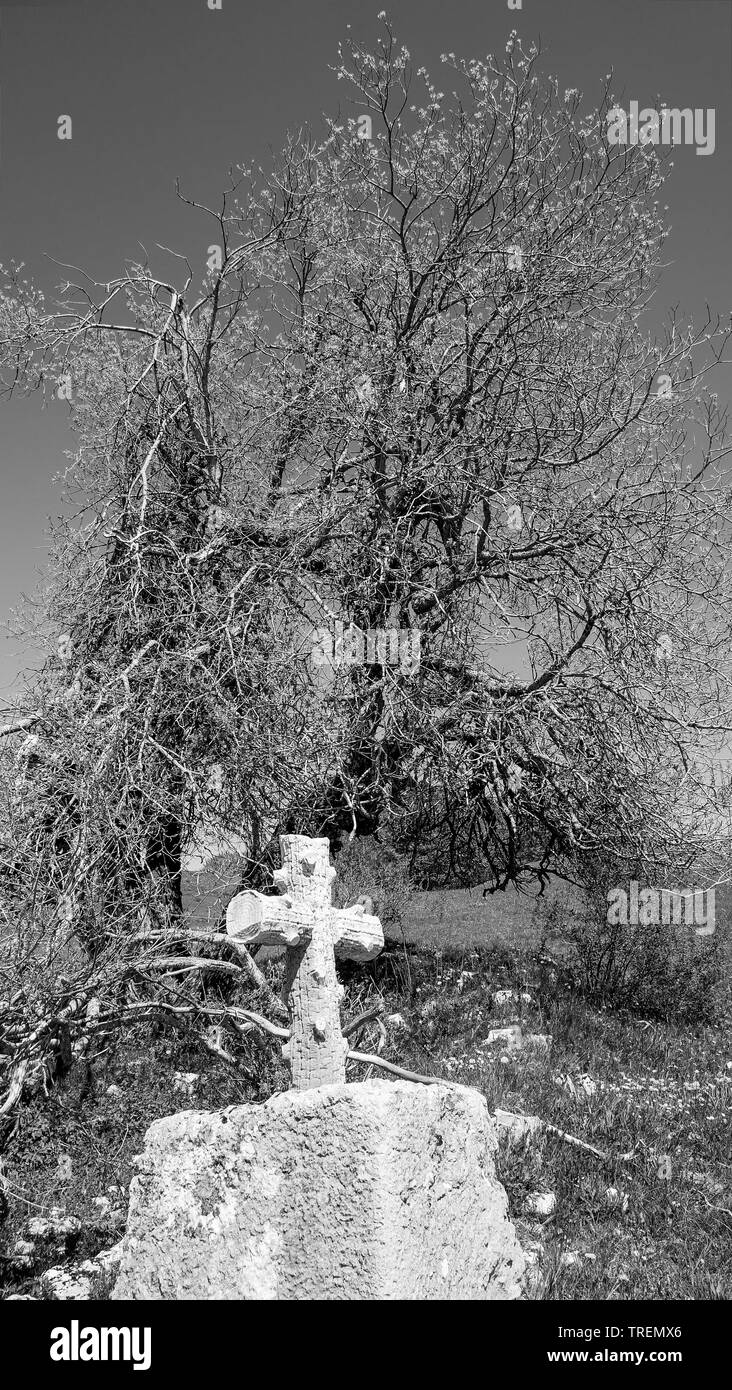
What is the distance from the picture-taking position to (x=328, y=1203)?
3.24 metres

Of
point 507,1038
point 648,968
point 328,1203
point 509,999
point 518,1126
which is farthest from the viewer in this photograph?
point 648,968

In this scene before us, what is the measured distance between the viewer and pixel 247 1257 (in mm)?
3346

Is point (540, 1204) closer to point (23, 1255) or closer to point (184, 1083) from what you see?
point (23, 1255)

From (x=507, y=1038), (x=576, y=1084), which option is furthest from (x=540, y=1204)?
(x=507, y=1038)

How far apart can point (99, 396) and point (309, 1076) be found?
24.3 feet

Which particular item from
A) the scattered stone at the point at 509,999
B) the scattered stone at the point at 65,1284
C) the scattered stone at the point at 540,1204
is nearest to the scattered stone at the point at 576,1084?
the scattered stone at the point at 540,1204

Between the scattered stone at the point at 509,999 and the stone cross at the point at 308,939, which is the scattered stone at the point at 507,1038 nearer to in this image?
the scattered stone at the point at 509,999

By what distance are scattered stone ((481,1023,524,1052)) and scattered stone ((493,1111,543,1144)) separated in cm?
209

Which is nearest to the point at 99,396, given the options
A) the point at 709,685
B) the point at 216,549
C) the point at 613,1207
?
the point at 216,549

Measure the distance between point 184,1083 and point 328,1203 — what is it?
3351 millimetres

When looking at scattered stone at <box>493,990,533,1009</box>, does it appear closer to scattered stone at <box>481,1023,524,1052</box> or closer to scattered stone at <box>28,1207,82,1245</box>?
scattered stone at <box>481,1023,524,1052</box>

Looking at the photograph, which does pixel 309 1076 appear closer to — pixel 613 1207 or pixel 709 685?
pixel 613 1207

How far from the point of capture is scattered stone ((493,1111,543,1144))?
5.31 metres

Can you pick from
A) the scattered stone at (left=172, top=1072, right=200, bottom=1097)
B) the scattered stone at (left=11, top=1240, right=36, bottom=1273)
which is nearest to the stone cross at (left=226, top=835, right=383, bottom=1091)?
the scattered stone at (left=11, top=1240, right=36, bottom=1273)
